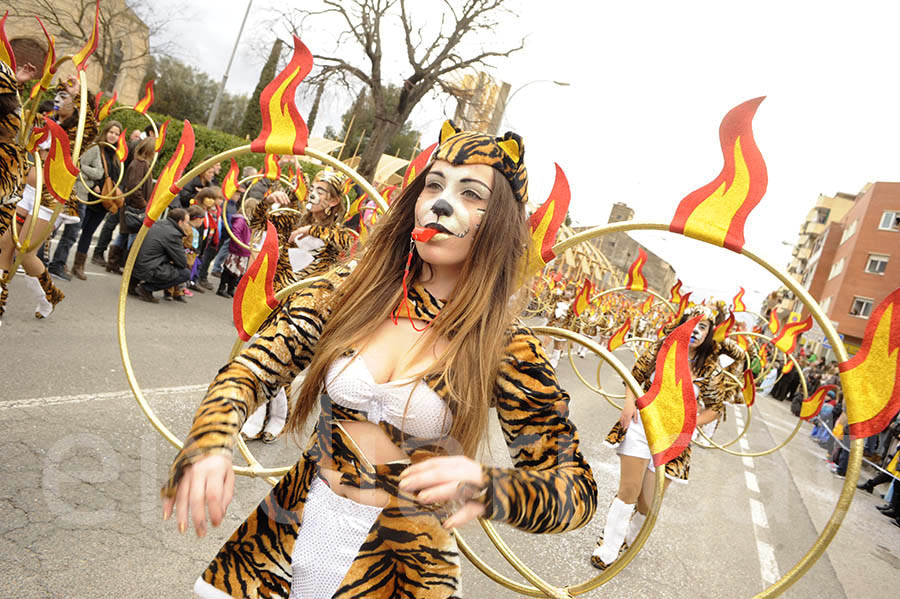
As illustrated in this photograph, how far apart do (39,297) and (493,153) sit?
5.37 m

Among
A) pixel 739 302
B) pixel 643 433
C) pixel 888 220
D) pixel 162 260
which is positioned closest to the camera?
pixel 643 433

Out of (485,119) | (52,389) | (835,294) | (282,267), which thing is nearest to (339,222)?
(282,267)

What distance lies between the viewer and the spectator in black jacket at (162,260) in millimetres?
8172

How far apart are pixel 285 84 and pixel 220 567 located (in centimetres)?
149

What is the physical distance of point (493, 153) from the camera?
168 centimetres

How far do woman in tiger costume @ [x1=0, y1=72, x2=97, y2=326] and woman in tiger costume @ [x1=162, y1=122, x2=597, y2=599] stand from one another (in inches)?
109

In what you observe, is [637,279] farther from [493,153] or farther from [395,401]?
[395,401]

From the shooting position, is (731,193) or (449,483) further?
(731,193)

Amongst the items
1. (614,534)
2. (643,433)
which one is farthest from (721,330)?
(614,534)

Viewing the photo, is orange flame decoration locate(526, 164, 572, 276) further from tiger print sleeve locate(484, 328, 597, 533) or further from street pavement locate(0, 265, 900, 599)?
street pavement locate(0, 265, 900, 599)

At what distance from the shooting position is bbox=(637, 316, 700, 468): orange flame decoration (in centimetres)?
178

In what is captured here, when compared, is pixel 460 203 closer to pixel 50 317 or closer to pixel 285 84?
pixel 285 84

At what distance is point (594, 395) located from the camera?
1176 cm

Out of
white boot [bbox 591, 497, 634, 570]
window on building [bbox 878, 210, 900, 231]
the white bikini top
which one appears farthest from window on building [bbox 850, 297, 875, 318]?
the white bikini top
